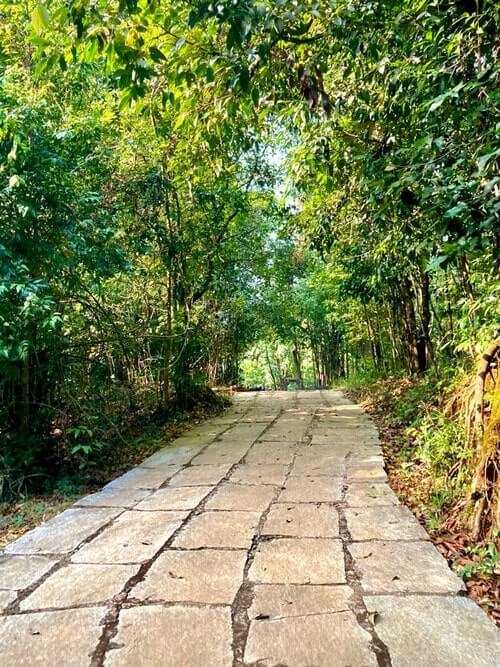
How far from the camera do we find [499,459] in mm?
1776

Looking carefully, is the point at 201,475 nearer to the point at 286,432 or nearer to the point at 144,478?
the point at 144,478

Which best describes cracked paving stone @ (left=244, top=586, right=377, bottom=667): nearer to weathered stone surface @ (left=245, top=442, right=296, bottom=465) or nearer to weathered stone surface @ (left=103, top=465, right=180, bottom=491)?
weathered stone surface @ (left=103, top=465, right=180, bottom=491)

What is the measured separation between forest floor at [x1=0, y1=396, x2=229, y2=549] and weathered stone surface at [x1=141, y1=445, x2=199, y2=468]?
0.10m

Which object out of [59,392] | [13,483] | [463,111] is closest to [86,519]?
[13,483]

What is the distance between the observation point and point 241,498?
2.37 meters

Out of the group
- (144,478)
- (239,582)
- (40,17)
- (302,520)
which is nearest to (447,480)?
(302,520)

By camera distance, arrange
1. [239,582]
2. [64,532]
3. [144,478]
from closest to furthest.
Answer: [239,582] < [64,532] < [144,478]

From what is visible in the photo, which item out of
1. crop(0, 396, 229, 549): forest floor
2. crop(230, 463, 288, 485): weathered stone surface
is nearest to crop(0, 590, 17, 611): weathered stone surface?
crop(0, 396, 229, 549): forest floor

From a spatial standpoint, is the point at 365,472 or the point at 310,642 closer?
the point at 310,642

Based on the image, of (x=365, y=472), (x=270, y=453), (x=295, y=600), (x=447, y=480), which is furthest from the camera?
(x=270, y=453)

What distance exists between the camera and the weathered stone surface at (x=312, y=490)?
2.31m

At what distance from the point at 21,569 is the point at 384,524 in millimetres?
1435

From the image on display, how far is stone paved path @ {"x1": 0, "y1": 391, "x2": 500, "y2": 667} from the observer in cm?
119

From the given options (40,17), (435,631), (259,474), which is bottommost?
(435,631)
